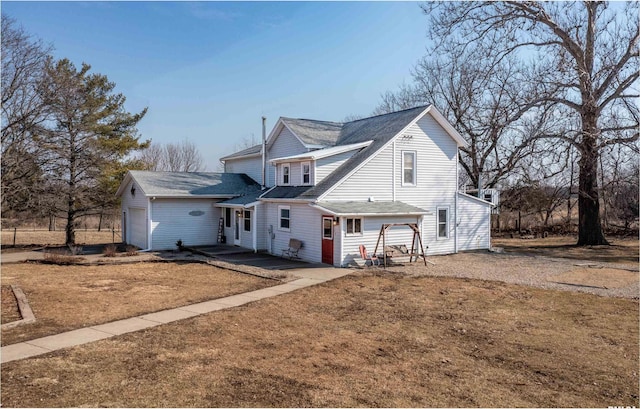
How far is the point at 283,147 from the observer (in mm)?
25078

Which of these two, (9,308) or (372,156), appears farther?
(372,156)

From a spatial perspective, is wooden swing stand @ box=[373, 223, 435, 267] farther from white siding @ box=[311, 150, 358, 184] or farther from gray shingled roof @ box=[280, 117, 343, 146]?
gray shingled roof @ box=[280, 117, 343, 146]

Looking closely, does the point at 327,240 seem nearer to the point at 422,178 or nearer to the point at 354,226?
the point at 354,226

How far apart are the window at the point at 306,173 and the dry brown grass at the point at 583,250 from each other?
1177cm

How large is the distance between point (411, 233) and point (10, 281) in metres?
15.5

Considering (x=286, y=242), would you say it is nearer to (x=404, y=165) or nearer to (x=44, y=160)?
(x=404, y=165)

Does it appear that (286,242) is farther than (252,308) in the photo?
Yes

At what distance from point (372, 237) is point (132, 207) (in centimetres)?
1527

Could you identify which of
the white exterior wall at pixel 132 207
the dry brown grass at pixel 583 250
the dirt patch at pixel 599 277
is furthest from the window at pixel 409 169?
the white exterior wall at pixel 132 207

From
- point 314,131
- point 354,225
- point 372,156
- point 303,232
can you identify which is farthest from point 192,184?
point 354,225

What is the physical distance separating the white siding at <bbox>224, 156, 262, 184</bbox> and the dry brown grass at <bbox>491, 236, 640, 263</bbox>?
15199 millimetres

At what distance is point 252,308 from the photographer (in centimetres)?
1096

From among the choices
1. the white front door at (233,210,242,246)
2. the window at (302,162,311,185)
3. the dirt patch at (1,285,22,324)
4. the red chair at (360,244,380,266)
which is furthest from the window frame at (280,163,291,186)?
the dirt patch at (1,285,22,324)

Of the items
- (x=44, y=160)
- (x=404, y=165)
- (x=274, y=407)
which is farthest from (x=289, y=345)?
(x=44, y=160)
